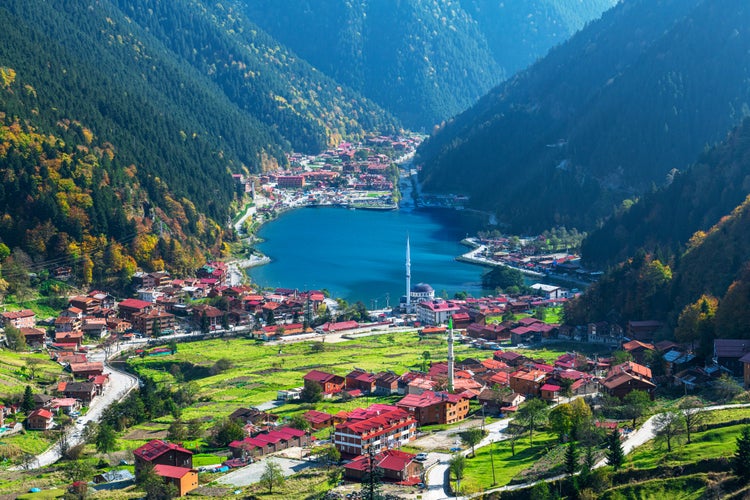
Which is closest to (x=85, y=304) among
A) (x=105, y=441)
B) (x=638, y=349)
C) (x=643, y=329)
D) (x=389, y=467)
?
(x=105, y=441)

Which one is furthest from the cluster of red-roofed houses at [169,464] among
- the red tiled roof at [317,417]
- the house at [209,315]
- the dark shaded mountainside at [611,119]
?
the dark shaded mountainside at [611,119]

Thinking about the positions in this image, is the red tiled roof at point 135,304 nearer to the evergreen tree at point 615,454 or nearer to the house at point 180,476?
the house at point 180,476

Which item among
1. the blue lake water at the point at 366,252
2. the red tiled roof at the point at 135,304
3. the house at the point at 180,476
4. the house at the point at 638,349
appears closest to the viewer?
the house at the point at 180,476

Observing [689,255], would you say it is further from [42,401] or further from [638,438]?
[42,401]

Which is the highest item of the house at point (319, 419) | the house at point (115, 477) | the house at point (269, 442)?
the house at point (319, 419)

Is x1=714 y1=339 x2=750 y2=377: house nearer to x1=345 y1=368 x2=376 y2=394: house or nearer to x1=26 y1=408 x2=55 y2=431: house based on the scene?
x1=345 y1=368 x2=376 y2=394: house

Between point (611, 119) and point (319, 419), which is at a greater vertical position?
point (611, 119)
